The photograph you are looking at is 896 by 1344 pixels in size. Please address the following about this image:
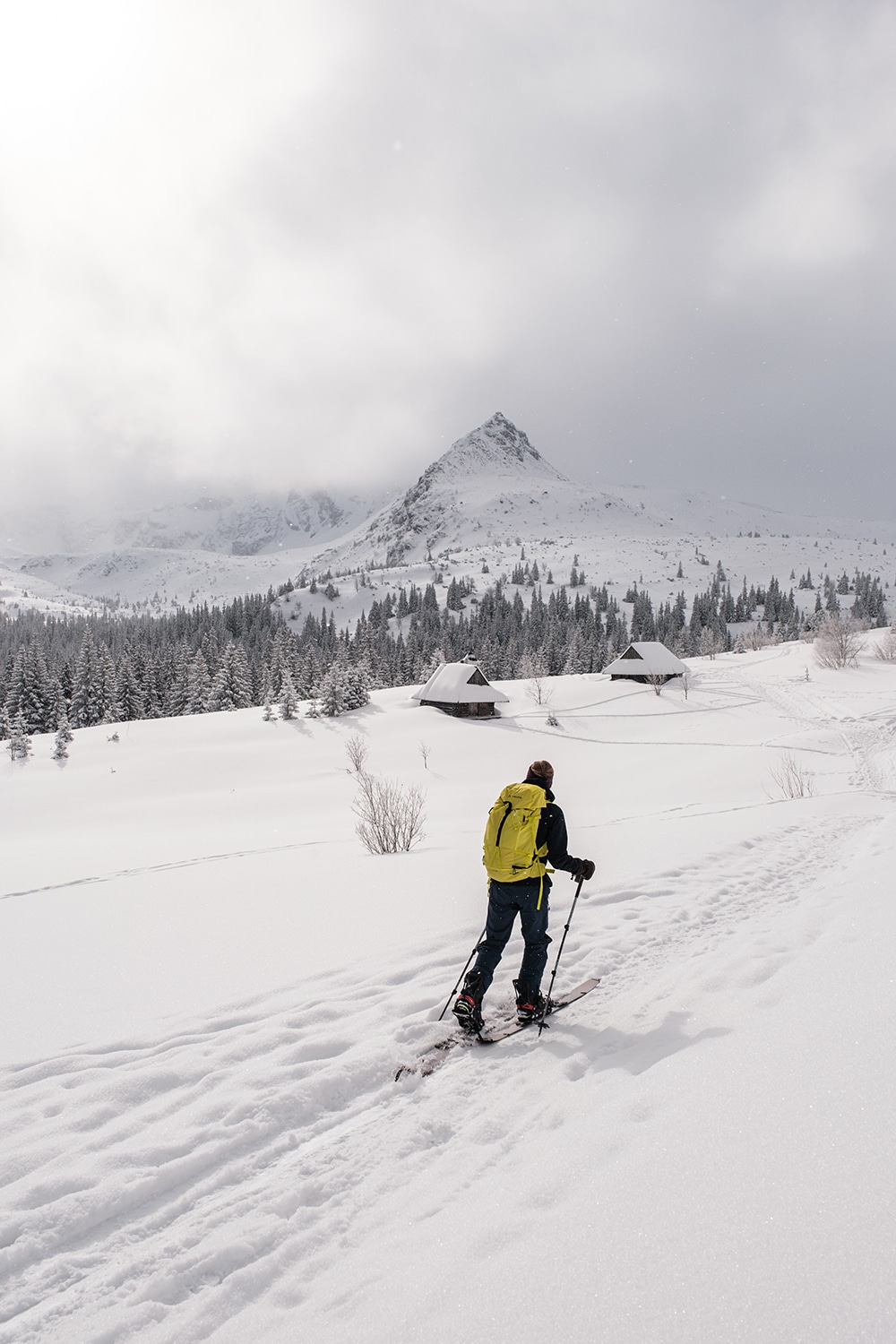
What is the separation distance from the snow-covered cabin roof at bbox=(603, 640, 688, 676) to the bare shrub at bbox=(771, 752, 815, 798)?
32308 mm

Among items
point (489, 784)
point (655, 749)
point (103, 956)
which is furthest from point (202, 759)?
point (103, 956)

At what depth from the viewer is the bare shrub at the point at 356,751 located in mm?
28691

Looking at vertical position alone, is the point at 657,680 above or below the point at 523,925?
below

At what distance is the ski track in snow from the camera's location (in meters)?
2.93

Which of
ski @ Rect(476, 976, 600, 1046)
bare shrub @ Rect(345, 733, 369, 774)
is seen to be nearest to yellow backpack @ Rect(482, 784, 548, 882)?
ski @ Rect(476, 976, 600, 1046)

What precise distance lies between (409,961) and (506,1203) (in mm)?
3279

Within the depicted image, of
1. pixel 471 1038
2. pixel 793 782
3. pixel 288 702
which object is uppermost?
pixel 288 702

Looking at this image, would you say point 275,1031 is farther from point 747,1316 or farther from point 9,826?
point 9,826

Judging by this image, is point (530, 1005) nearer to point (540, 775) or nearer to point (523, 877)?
point (523, 877)

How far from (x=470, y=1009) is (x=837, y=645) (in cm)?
6557

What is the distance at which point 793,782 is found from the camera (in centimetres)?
2098

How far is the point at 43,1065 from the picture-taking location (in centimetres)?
463

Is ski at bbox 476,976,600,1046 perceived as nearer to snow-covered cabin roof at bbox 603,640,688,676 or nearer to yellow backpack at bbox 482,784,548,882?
yellow backpack at bbox 482,784,548,882

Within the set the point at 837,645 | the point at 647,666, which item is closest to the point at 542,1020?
the point at 647,666
